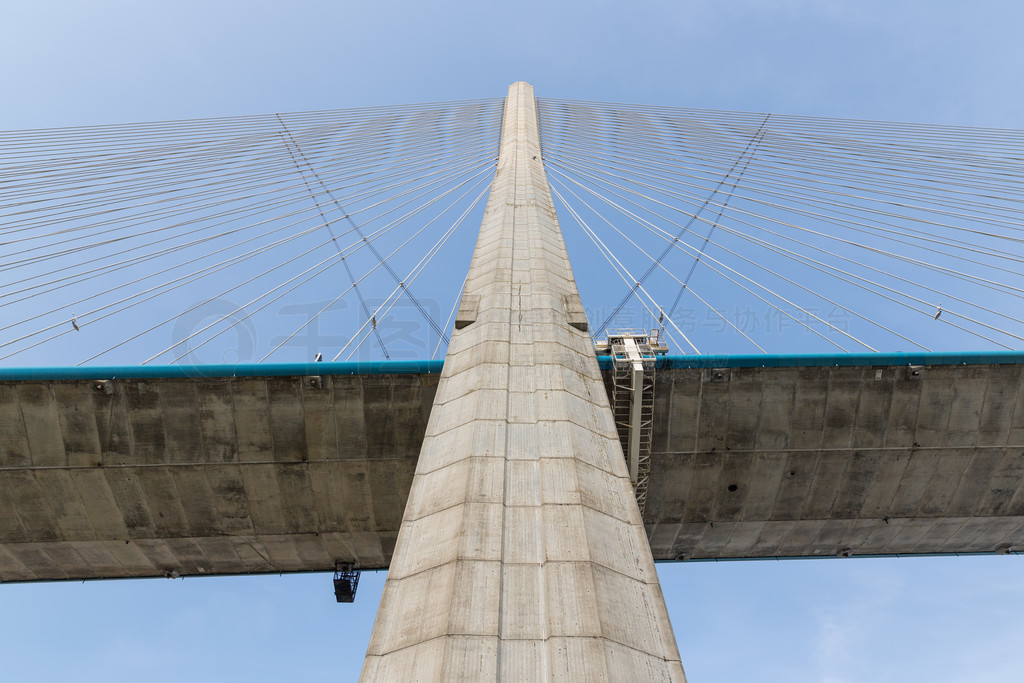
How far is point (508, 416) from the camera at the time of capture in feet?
23.6

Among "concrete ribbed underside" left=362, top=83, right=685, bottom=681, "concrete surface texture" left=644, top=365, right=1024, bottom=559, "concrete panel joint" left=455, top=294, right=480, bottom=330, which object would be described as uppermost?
"concrete panel joint" left=455, top=294, right=480, bottom=330

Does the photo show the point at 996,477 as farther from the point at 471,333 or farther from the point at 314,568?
the point at 314,568

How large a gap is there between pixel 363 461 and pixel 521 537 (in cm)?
958

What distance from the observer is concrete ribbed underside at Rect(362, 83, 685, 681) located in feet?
13.8

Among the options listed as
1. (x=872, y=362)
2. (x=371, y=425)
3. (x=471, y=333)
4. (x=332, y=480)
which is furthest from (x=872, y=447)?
(x=332, y=480)

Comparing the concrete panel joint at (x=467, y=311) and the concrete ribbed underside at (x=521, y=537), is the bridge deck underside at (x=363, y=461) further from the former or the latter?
the concrete ribbed underside at (x=521, y=537)

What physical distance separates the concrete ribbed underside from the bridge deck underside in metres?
5.62

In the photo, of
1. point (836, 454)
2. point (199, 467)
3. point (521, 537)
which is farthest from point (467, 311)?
point (836, 454)

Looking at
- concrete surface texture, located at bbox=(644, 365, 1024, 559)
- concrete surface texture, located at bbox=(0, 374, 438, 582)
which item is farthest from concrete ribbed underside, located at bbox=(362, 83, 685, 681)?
concrete surface texture, located at bbox=(644, 365, 1024, 559)

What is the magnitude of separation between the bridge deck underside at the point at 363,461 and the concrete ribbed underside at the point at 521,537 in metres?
5.62

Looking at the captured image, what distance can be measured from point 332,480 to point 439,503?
9.16 m

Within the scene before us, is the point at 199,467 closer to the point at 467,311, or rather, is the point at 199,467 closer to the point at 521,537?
the point at 467,311

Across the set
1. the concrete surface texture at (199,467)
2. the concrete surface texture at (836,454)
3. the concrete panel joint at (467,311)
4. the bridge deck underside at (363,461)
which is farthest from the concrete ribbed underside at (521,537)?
the concrete surface texture at (836,454)

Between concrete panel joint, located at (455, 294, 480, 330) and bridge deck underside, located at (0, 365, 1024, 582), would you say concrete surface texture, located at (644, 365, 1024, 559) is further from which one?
concrete panel joint, located at (455, 294, 480, 330)
